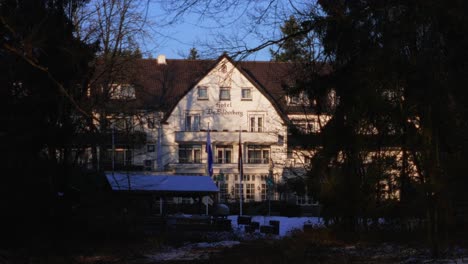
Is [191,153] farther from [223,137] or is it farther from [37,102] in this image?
[37,102]

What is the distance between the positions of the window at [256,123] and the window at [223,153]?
297cm

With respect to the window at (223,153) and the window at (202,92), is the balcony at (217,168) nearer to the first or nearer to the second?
the window at (223,153)

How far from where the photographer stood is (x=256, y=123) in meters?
63.9

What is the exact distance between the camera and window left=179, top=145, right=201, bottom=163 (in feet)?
210

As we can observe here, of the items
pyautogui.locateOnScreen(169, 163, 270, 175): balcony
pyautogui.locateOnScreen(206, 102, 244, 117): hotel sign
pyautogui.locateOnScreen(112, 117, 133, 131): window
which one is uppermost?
pyautogui.locateOnScreen(206, 102, 244, 117): hotel sign

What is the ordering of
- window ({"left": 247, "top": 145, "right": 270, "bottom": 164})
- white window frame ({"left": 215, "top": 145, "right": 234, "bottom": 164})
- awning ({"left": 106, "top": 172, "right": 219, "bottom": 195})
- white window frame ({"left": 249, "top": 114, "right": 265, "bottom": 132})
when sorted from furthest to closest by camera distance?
white window frame ({"left": 215, "top": 145, "right": 234, "bottom": 164})
window ({"left": 247, "top": 145, "right": 270, "bottom": 164})
white window frame ({"left": 249, "top": 114, "right": 265, "bottom": 132})
awning ({"left": 106, "top": 172, "right": 219, "bottom": 195})

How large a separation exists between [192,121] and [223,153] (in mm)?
4150

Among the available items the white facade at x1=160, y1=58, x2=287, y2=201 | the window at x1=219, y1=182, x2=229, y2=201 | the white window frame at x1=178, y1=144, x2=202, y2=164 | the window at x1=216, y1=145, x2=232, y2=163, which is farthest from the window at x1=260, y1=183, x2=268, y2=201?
the white window frame at x1=178, y1=144, x2=202, y2=164

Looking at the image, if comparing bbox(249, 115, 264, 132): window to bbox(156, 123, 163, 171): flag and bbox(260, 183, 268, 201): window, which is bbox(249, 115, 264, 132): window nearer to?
bbox(260, 183, 268, 201): window

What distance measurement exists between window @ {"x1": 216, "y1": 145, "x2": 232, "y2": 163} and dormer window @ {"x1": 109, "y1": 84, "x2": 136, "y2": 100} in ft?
92.3

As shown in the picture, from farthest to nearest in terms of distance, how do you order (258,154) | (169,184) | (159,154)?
(258,154), (159,154), (169,184)

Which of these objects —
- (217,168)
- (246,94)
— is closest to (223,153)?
(217,168)

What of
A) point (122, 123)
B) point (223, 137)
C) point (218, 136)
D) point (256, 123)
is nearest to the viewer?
point (122, 123)

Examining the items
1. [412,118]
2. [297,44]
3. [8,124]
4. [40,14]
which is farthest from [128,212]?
[412,118]
